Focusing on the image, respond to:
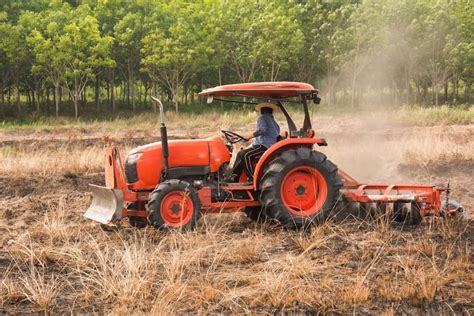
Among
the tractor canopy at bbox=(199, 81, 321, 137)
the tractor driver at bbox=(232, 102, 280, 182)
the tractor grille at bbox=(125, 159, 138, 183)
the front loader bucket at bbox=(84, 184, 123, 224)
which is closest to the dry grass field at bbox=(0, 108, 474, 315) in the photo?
the front loader bucket at bbox=(84, 184, 123, 224)

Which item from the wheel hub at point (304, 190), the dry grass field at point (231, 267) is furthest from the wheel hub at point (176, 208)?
the wheel hub at point (304, 190)

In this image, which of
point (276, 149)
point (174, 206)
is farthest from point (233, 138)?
point (174, 206)

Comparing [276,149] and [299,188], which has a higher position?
[276,149]

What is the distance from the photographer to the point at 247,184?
29.5 ft

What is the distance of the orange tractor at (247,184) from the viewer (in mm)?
8531

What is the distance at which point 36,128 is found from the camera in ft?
91.6

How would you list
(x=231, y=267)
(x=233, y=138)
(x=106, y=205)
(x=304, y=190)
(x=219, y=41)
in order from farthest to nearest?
(x=219, y=41)
(x=233, y=138)
(x=304, y=190)
(x=106, y=205)
(x=231, y=267)

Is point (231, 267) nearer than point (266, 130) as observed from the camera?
Yes

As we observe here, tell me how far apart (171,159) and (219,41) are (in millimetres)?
29265

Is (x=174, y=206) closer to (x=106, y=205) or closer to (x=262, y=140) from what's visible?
(x=106, y=205)

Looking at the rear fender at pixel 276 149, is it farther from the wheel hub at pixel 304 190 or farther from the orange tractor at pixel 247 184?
the wheel hub at pixel 304 190

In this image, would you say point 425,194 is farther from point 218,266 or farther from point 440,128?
point 440,128

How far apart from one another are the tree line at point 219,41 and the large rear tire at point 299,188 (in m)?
26.4

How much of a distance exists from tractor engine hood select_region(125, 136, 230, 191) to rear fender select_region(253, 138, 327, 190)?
0.55 m
